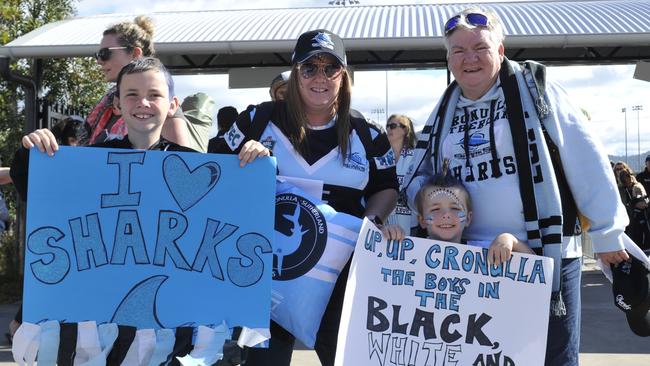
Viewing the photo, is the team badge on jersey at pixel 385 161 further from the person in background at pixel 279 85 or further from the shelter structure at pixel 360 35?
the shelter structure at pixel 360 35

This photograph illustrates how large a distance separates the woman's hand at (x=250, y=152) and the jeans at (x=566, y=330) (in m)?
1.15

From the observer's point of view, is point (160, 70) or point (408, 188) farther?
point (408, 188)

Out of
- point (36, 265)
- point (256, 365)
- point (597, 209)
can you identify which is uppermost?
point (597, 209)

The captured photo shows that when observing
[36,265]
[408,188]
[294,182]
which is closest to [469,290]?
Result: [408,188]

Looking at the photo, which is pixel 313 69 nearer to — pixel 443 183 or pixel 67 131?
pixel 443 183

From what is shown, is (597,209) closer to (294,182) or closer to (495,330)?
(495,330)

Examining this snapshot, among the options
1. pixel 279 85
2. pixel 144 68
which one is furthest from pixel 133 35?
pixel 279 85

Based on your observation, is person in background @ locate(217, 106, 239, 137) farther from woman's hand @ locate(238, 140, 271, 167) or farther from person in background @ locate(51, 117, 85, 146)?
woman's hand @ locate(238, 140, 271, 167)

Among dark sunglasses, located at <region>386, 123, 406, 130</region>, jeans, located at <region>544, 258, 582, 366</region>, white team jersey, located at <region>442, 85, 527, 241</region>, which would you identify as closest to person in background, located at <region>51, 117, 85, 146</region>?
dark sunglasses, located at <region>386, 123, 406, 130</region>

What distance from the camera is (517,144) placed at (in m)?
2.48

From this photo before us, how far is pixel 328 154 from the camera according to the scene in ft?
8.84

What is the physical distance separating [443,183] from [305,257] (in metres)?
0.58

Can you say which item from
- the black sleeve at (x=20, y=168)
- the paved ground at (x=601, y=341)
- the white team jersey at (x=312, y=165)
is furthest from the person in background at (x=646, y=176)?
the black sleeve at (x=20, y=168)

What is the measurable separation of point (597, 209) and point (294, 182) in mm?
1090
